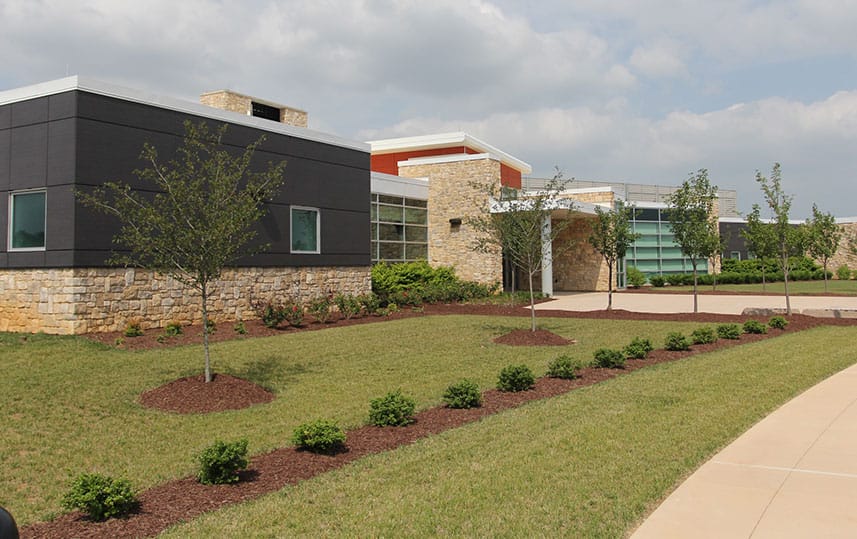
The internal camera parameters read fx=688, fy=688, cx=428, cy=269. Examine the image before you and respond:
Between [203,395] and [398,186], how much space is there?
19.5 meters

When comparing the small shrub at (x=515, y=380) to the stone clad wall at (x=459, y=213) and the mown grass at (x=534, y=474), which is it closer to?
the mown grass at (x=534, y=474)

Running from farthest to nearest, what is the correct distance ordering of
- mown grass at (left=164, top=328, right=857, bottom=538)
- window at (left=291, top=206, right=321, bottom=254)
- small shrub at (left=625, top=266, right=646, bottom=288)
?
1. small shrub at (left=625, top=266, right=646, bottom=288)
2. window at (left=291, top=206, right=321, bottom=254)
3. mown grass at (left=164, top=328, right=857, bottom=538)

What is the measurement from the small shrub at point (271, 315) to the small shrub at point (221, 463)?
39.3ft

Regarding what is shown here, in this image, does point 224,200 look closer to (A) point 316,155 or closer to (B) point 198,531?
(B) point 198,531

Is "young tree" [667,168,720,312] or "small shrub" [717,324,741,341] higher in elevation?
"young tree" [667,168,720,312]

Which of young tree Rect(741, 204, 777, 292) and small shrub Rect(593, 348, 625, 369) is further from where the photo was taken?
young tree Rect(741, 204, 777, 292)

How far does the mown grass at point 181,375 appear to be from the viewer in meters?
7.09

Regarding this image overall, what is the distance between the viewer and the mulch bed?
204 inches

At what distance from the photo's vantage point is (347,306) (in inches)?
814

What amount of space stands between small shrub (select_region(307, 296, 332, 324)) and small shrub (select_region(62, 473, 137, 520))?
14021mm

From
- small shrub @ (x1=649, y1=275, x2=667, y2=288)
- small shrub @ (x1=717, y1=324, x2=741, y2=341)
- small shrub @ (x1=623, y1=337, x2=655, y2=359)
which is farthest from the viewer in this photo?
small shrub @ (x1=649, y1=275, x2=667, y2=288)

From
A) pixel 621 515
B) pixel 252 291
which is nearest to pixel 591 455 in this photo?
pixel 621 515

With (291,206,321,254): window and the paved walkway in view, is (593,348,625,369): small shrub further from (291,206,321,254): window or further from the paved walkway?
(291,206,321,254): window

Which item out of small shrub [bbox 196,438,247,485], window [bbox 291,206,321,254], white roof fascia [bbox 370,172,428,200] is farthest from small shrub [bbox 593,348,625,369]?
white roof fascia [bbox 370,172,428,200]
